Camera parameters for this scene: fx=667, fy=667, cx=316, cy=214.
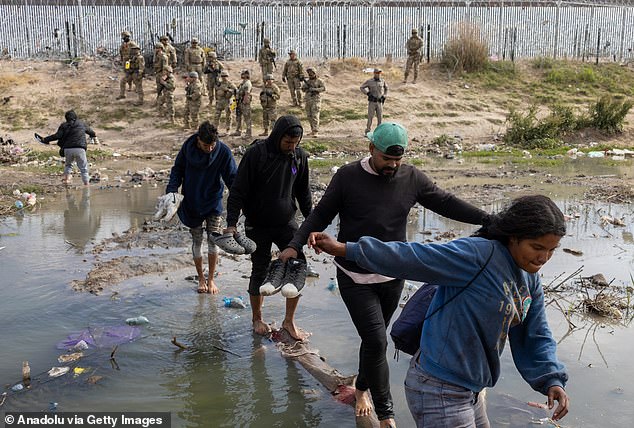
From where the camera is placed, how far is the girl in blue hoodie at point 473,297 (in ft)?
7.86

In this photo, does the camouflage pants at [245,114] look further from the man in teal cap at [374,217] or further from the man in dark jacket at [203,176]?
the man in teal cap at [374,217]

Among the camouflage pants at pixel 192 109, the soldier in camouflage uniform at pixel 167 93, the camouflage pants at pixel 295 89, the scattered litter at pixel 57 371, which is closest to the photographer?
the scattered litter at pixel 57 371

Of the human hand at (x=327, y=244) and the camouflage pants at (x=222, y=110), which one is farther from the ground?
the human hand at (x=327, y=244)

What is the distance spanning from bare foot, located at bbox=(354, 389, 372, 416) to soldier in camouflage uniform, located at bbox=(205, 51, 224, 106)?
15.5 m

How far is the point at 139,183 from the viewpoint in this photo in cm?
1237

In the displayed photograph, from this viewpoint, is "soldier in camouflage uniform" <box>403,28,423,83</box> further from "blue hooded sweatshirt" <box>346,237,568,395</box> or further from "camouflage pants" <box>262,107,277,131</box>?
"blue hooded sweatshirt" <box>346,237,568,395</box>

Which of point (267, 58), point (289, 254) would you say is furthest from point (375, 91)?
point (289, 254)

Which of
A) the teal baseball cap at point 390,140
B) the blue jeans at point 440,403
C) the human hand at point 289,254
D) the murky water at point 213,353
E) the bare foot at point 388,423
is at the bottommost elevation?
the murky water at point 213,353

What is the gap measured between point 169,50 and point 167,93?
10.8ft

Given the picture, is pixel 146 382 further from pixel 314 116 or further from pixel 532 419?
pixel 314 116

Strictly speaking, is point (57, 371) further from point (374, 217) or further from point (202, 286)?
point (374, 217)

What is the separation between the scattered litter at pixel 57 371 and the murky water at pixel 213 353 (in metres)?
0.06

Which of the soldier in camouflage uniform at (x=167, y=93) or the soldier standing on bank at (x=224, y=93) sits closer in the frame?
the soldier standing on bank at (x=224, y=93)

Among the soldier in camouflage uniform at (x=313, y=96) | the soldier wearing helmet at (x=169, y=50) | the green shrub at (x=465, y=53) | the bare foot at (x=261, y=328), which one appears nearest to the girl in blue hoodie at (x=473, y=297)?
the bare foot at (x=261, y=328)
